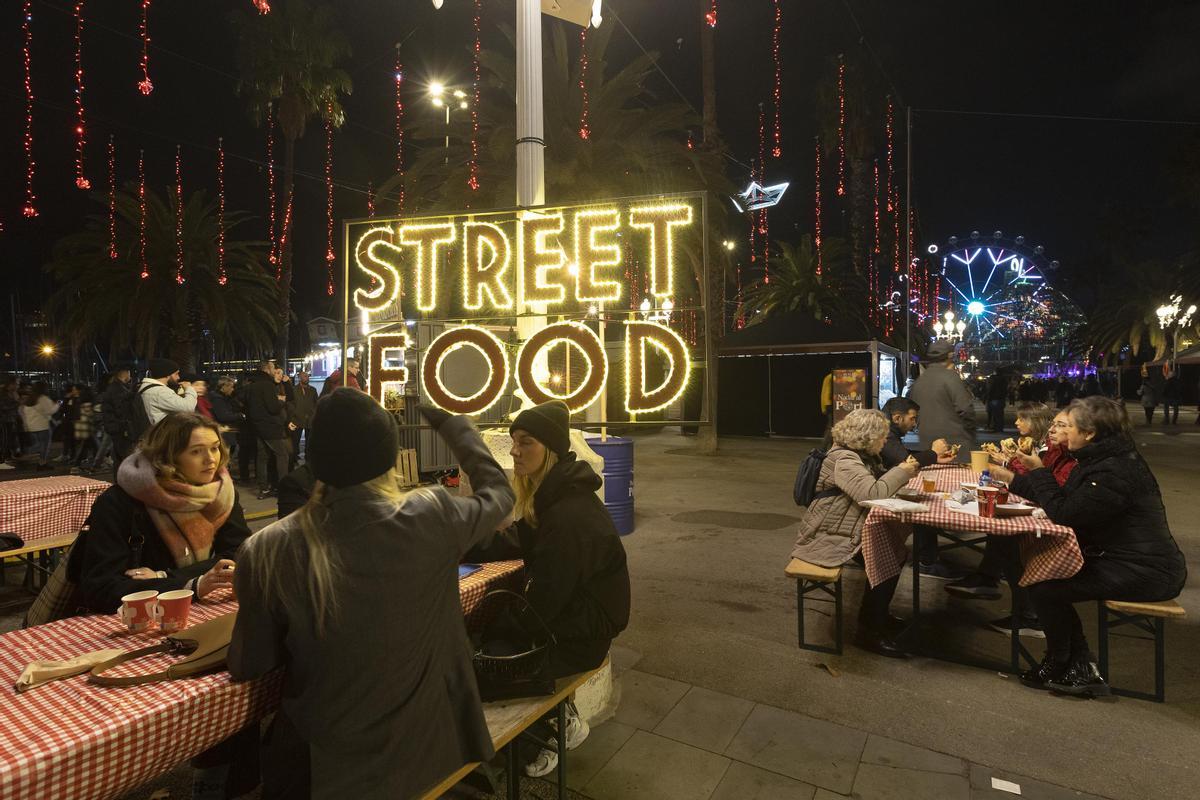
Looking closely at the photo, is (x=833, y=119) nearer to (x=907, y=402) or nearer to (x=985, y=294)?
(x=907, y=402)

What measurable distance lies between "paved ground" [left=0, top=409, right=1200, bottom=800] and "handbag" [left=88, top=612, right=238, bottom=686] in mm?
1422

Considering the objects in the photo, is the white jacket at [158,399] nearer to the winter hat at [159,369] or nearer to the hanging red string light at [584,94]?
the winter hat at [159,369]

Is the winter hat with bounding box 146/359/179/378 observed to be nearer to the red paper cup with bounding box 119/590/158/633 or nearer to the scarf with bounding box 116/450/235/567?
the scarf with bounding box 116/450/235/567

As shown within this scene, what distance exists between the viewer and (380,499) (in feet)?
5.74

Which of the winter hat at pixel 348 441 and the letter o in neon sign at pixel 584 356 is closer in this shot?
the winter hat at pixel 348 441

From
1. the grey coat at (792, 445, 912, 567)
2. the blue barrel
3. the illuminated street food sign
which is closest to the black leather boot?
the grey coat at (792, 445, 912, 567)

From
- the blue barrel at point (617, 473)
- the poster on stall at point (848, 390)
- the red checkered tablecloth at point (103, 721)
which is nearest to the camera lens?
the red checkered tablecloth at point (103, 721)

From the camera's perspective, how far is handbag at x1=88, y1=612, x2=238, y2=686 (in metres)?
1.85

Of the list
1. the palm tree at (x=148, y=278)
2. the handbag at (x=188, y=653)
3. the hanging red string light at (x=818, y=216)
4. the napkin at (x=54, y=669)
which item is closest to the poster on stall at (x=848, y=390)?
the hanging red string light at (x=818, y=216)

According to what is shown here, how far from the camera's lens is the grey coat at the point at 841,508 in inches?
171

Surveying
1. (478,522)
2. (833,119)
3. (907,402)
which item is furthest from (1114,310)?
(478,522)

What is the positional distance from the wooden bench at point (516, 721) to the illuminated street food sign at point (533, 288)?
1.76 meters

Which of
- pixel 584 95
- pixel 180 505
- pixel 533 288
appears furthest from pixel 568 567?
pixel 584 95

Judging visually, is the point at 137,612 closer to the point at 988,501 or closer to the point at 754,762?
the point at 754,762
